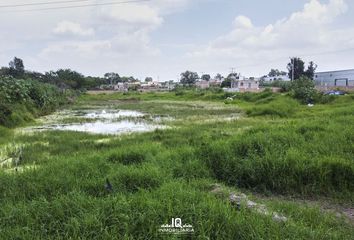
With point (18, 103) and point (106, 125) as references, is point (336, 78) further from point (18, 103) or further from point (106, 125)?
point (18, 103)

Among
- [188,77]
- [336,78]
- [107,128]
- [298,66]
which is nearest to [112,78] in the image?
[188,77]

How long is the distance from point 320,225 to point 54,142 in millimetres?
7557

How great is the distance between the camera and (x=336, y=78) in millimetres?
54125

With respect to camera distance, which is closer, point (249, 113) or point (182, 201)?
point (182, 201)

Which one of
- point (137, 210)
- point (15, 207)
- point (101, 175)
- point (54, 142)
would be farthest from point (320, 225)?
point (54, 142)

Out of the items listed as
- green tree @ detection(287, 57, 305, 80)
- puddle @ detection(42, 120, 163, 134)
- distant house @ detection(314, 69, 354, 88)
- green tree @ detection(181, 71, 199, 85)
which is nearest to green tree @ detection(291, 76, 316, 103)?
puddle @ detection(42, 120, 163, 134)

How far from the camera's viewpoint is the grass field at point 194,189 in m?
3.31

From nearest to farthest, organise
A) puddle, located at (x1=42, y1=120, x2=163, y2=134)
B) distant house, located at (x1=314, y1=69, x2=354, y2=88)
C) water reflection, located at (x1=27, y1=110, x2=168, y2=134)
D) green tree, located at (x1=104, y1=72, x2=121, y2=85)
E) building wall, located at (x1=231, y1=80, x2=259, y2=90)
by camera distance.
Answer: puddle, located at (x1=42, y1=120, x2=163, y2=134), water reflection, located at (x1=27, y1=110, x2=168, y2=134), distant house, located at (x1=314, y1=69, x2=354, y2=88), building wall, located at (x1=231, y1=80, x2=259, y2=90), green tree, located at (x1=104, y1=72, x2=121, y2=85)

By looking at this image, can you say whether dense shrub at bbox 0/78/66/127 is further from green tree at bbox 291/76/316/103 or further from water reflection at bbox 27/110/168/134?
green tree at bbox 291/76/316/103

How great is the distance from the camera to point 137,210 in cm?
350

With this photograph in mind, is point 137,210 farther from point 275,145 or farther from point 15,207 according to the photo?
point 275,145

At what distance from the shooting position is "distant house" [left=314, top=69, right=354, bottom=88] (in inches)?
1969

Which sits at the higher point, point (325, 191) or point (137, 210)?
point (137, 210)

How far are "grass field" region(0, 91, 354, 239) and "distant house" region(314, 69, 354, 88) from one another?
152 ft
